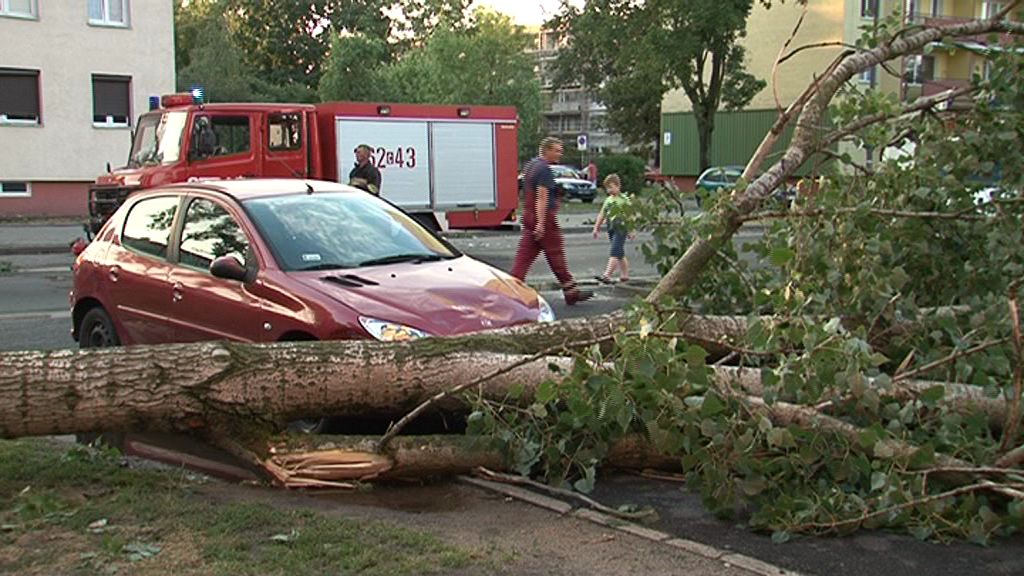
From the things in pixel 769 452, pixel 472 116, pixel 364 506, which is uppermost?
pixel 472 116

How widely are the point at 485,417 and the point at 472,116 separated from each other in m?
16.5

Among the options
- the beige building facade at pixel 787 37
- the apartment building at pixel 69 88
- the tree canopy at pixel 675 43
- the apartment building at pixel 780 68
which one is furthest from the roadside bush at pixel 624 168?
the apartment building at pixel 69 88

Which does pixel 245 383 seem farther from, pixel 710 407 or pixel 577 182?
pixel 577 182

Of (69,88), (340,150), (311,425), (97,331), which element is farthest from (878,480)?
(69,88)

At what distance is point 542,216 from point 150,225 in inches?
179

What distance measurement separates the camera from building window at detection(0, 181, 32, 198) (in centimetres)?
2888

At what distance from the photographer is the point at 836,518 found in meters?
4.69

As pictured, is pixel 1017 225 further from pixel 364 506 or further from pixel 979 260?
pixel 364 506

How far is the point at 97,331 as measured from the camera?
26.5ft

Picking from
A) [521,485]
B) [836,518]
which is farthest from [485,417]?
[836,518]

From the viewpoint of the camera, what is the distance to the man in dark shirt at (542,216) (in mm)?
11453

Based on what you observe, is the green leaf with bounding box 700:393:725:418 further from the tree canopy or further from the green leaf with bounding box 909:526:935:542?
the tree canopy

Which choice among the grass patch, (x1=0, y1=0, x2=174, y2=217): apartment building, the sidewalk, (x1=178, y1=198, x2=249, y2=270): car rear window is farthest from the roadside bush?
the grass patch

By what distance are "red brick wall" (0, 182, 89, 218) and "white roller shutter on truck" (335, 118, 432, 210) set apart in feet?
42.6
